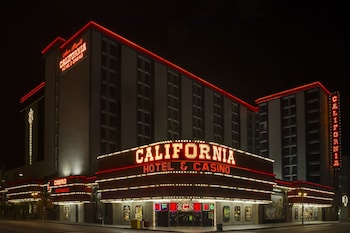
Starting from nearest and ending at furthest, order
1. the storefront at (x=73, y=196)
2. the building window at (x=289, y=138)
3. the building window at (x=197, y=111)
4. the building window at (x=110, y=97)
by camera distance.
Answer: the storefront at (x=73, y=196), the building window at (x=110, y=97), the building window at (x=197, y=111), the building window at (x=289, y=138)

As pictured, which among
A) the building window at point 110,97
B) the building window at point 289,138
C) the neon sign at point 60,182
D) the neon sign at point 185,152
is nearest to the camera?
the neon sign at point 185,152

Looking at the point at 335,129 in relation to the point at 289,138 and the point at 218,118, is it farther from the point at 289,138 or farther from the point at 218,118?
the point at 218,118

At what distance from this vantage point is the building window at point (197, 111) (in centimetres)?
10225

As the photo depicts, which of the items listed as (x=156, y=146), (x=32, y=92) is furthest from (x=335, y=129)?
(x=32, y=92)

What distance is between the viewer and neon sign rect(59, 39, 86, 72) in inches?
3103

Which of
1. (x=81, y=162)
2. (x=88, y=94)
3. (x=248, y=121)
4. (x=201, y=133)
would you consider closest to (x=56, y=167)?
(x=81, y=162)

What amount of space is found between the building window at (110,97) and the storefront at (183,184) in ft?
37.9

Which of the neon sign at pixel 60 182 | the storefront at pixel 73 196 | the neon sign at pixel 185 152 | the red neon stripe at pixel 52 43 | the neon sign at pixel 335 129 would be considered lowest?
the storefront at pixel 73 196

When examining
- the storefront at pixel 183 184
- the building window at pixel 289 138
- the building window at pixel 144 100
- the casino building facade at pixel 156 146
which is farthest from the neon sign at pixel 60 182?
the building window at pixel 289 138

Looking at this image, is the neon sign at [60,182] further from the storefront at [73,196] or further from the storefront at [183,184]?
the storefront at [183,184]

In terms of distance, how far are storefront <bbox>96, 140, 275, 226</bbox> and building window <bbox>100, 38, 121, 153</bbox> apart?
1156 cm

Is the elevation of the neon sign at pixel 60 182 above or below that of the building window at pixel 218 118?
below

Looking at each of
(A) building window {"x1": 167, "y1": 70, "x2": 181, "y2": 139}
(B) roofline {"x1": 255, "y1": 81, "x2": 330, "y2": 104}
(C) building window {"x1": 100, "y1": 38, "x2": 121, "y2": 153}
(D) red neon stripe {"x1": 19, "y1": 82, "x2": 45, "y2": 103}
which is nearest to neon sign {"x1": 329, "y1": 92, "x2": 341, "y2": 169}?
(B) roofline {"x1": 255, "y1": 81, "x2": 330, "y2": 104}

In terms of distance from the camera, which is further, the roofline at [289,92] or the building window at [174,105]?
the roofline at [289,92]
